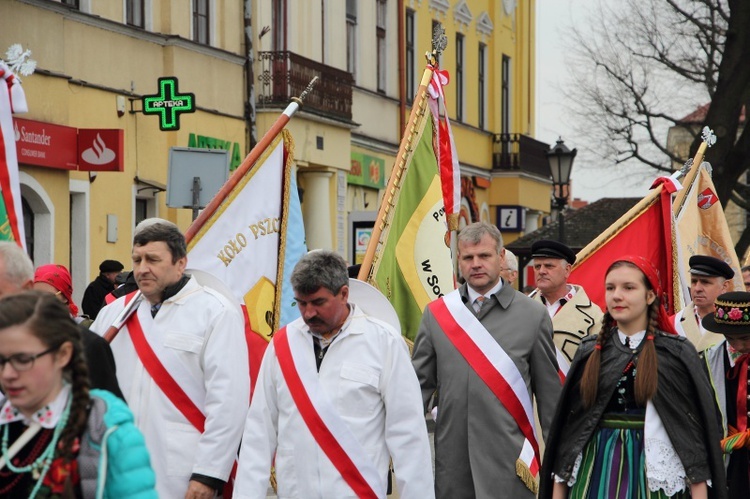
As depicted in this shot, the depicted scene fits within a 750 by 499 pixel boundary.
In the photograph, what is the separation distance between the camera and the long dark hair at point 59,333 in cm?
376

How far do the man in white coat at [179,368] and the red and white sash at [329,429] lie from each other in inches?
15.8

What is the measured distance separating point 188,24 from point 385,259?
13.8 meters

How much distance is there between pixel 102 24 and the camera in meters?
19.9

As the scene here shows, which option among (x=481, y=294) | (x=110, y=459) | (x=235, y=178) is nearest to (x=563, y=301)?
(x=481, y=294)

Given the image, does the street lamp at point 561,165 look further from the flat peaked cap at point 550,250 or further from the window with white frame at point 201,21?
the flat peaked cap at point 550,250

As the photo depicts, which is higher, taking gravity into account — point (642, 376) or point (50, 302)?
point (50, 302)

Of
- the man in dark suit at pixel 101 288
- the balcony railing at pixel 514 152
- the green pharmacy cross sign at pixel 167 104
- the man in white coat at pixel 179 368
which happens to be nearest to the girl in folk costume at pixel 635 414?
the man in white coat at pixel 179 368

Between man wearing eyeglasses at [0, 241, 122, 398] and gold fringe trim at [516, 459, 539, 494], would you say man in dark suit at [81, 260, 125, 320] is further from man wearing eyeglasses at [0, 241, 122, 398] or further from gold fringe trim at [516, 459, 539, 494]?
man wearing eyeglasses at [0, 241, 122, 398]

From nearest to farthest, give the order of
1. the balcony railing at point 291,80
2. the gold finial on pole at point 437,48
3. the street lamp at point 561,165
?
the gold finial on pole at point 437,48 < the street lamp at point 561,165 < the balcony railing at point 291,80

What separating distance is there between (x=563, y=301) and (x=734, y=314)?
2.09m

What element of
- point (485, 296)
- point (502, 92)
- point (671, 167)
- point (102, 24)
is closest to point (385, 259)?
point (485, 296)

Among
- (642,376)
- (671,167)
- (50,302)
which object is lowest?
(642,376)

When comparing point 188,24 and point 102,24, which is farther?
point 188,24

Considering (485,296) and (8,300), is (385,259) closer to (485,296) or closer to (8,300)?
(485,296)
